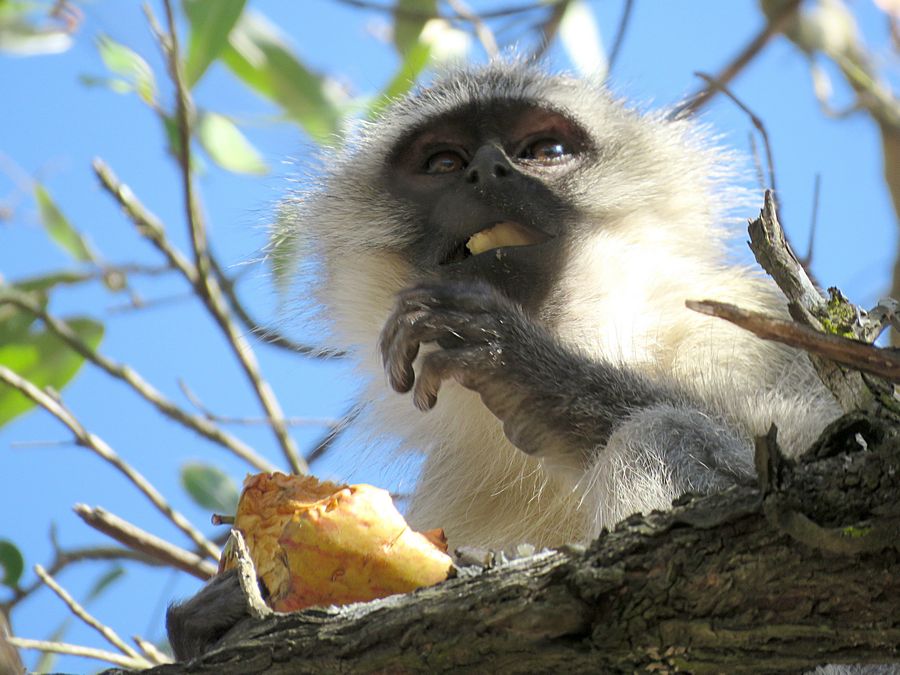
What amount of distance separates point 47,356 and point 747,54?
335cm

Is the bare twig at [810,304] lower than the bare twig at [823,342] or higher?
higher

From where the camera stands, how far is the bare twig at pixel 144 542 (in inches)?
134

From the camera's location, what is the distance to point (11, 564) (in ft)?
13.0

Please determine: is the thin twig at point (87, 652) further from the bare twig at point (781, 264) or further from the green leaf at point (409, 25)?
the green leaf at point (409, 25)

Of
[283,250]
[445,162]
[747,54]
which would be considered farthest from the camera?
[747,54]

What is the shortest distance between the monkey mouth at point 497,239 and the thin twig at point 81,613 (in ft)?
4.57

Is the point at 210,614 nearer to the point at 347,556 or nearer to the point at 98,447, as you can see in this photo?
the point at 347,556

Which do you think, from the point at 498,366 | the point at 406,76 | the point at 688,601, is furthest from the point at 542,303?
the point at 406,76

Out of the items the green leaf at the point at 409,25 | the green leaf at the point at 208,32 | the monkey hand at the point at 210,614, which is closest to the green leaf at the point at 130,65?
the green leaf at the point at 208,32

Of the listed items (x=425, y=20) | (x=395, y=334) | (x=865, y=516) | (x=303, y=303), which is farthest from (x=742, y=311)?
(x=425, y=20)

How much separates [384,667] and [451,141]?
7.67 feet

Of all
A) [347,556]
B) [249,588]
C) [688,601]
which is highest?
[347,556]

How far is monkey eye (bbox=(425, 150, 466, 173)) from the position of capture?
383 cm

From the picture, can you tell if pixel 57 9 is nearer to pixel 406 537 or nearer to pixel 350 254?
pixel 350 254
